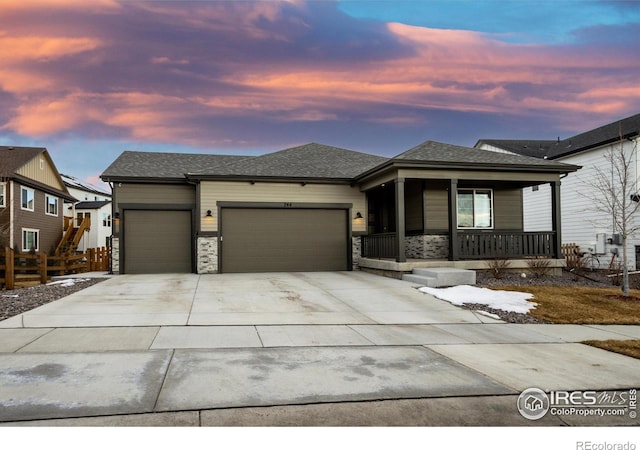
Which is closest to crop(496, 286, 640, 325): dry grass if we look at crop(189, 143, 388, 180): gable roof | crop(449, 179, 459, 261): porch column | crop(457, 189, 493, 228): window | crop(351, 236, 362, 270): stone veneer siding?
crop(449, 179, 459, 261): porch column

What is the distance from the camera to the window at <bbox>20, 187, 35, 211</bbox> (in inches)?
861

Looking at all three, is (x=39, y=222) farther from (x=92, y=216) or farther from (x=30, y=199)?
(x=92, y=216)

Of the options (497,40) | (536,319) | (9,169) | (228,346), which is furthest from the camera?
(9,169)

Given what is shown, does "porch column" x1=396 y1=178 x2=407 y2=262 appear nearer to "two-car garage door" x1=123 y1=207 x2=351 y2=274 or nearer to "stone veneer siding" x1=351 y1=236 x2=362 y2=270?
"stone veneer siding" x1=351 y1=236 x2=362 y2=270

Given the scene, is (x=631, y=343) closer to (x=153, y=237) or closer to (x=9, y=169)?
(x=153, y=237)

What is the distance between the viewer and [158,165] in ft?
55.0

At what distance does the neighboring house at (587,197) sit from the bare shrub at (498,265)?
16.3ft

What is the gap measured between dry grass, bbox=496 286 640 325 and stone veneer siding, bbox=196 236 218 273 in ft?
31.1

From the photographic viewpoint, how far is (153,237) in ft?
50.6

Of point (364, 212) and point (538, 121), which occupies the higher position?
point (538, 121)

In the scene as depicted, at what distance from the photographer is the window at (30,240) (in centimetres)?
2201

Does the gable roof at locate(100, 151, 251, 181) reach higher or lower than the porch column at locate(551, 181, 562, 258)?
higher
